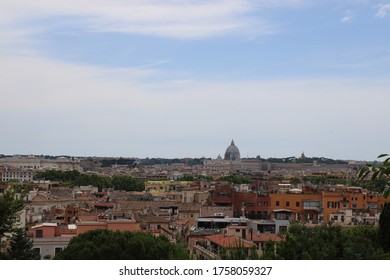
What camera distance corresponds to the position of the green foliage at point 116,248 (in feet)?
26.1

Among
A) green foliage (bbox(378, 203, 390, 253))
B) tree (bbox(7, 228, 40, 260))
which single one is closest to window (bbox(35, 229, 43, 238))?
tree (bbox(7, 228, 40, 260))

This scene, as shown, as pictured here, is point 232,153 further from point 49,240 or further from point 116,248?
point 116,248

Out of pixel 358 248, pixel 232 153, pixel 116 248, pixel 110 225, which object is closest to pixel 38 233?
pixel 110 225

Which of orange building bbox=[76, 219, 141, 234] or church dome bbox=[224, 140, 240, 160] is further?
church dome bbox=[224, 140, 240, 160]

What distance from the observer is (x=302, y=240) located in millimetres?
8898

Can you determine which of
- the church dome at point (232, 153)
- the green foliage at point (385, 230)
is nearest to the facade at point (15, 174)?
the green foliage at point (385, 230)

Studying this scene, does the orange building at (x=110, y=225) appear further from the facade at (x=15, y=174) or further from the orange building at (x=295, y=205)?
the facade at (x=15, y=174)

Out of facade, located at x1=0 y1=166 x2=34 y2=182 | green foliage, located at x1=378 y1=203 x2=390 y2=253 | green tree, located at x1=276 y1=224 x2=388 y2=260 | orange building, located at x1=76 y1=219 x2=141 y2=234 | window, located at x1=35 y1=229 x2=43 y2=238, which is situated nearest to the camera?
green tree, located at x1=276 y1=224 x2=388 y2=260

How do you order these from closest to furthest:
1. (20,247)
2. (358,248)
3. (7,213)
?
(7,213) → (20,247) → (358,248)

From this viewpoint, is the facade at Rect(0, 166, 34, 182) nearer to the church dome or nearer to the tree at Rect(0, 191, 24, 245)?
the tree at Rect(0, 191, 24, 245)

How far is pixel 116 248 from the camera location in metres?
7.98

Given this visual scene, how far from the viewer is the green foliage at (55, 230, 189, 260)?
313 inches
